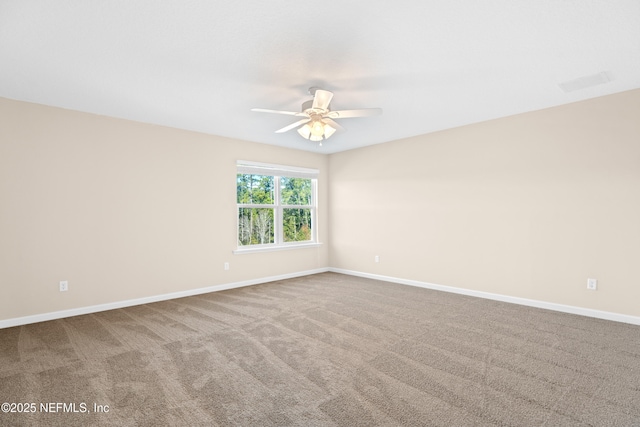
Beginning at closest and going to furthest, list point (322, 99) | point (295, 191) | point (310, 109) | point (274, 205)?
point (322, 99) → point (310, 109) → point (274, 205) → point (295, 191)

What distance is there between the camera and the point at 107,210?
3953 mm

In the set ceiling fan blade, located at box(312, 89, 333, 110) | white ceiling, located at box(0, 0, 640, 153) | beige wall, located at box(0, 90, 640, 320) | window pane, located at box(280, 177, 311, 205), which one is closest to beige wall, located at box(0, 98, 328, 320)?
beige wall, located at box(0, 90, 640, 320)

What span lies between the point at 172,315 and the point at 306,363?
204cm

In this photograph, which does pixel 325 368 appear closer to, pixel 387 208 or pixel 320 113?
pixel 320 113

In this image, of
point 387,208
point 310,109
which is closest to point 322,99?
point 310,109

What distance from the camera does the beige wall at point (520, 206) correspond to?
11.1ft

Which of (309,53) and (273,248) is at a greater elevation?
(309,53)

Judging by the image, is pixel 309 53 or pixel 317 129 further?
pixel 317 129

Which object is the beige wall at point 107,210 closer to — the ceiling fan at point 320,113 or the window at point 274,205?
the window at point 274,205

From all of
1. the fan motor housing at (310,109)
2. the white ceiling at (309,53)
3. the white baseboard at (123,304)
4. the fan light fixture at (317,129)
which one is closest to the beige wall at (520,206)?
the white ceiling at (309,53)

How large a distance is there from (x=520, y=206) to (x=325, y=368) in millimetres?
3335

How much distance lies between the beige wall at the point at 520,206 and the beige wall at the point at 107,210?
256 centimetres

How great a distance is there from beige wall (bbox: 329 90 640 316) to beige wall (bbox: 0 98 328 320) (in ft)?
8.39

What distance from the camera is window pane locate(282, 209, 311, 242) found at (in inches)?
232
